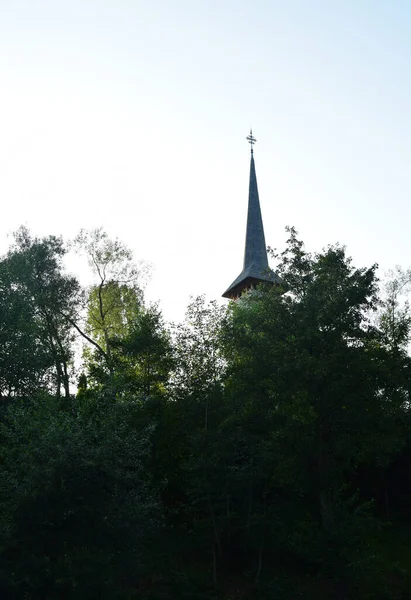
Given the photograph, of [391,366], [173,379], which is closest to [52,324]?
[173,379]

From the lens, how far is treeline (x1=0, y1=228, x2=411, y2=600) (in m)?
21.3

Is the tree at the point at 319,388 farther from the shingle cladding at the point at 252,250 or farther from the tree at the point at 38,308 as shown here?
the shingle cladding at the point at 252,250

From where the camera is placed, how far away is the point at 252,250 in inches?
3226

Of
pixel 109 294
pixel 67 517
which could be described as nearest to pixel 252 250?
pixel 109 294

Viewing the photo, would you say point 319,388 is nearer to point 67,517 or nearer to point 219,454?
point 219,454

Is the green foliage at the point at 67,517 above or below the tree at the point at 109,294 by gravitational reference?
below

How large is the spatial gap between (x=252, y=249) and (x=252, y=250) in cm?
19

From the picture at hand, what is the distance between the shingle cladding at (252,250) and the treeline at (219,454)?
39.2 m

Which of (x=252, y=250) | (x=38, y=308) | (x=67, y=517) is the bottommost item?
(x=67, y=517)

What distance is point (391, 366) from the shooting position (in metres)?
29.1

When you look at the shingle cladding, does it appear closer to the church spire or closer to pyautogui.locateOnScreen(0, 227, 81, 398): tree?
the church spire

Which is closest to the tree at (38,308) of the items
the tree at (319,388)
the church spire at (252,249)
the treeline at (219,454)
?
A: the treeline at (219,454)

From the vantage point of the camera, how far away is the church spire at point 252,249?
76.0m

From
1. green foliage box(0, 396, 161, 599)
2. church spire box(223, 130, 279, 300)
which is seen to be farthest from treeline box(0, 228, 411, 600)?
church spire box(223, 130, 279, 300)
